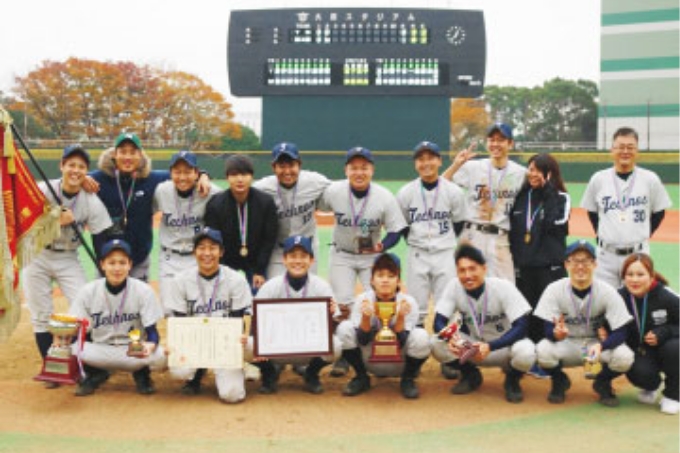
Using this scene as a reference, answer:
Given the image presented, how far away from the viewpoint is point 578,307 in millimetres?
4898

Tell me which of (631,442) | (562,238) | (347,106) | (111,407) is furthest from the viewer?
(347,106)

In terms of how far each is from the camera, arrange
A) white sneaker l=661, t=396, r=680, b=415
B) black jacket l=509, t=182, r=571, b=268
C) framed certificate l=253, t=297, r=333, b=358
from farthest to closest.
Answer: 1. black jacket l=509, t=182, r=571, b=268
2. framed certificate l=253, t=297, r=333, b=358
3. white sneaker l=661, t=396, r=680, b=415

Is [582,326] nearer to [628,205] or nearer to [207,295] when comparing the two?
[628,205]

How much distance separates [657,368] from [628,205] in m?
1.43

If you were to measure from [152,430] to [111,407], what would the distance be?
58 cm

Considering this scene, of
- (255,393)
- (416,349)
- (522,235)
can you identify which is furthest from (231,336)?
(522,235)

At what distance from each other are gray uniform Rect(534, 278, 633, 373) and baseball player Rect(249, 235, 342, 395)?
142cm

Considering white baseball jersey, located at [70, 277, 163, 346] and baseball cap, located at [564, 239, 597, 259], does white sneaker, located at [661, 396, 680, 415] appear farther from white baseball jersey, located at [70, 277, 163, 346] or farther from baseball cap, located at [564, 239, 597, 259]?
white baseball jersey, located at [70, 277, 163, 346]

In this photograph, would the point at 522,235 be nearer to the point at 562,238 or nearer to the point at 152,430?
the point at 562,238

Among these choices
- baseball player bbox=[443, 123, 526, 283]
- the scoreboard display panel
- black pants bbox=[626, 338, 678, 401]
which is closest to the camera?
black pants bbox=[626, 338, 678, 401]

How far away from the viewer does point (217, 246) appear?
197 inches

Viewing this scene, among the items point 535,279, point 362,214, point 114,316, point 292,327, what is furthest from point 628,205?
point 114,316

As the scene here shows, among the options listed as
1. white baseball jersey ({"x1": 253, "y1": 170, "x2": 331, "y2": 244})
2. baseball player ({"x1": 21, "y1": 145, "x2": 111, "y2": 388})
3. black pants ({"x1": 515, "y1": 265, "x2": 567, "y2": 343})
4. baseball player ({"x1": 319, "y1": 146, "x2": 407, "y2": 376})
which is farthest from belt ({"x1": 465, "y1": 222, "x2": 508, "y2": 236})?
baseball player ({"x1": 21, "y1": 145, "x2": 111, "y2": 388})

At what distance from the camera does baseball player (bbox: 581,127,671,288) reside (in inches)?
221
